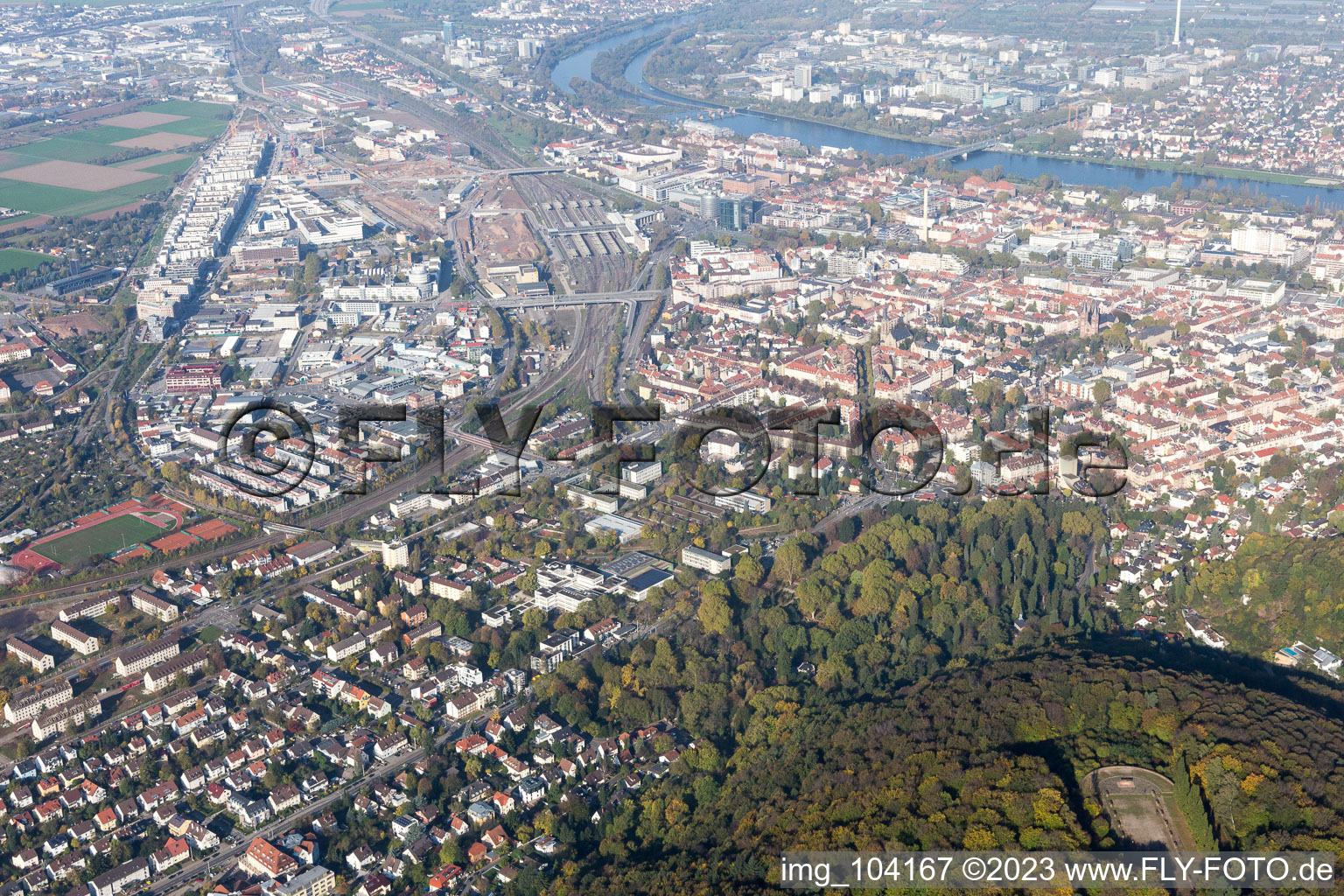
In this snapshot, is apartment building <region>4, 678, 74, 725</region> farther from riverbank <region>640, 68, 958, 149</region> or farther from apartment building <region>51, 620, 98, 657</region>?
riverbank <region>640, 68, 958, 149</region>

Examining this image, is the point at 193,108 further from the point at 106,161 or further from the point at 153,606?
the point at 153,606

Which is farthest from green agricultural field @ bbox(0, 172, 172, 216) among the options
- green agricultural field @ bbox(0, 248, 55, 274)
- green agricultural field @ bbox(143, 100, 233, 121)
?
green agricultural field @ bbox(143, 100, 233, 121)

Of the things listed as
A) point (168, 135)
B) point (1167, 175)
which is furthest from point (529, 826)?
point (168, 135)

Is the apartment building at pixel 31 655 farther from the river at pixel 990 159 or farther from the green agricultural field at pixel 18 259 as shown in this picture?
the river at pixel 990 159

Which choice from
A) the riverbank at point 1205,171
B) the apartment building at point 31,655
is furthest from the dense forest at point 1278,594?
the riverbank at point 1205,171

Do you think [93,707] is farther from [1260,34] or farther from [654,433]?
[1260,34]

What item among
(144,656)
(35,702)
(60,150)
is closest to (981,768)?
(144,656)
